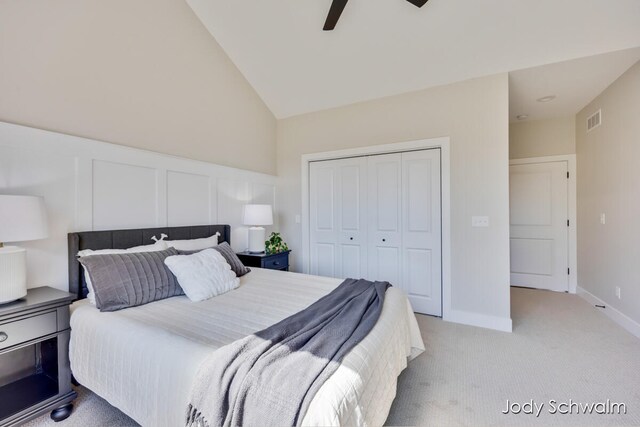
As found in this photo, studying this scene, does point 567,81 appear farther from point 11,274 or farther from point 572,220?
point 11,274

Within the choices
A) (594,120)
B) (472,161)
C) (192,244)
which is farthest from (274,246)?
(594,120)

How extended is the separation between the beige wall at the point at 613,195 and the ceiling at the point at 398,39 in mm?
722

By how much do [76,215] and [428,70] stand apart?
11.6 feet

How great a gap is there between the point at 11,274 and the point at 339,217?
10.0 feet

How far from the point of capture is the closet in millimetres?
3299

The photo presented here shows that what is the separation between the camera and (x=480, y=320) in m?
2.99

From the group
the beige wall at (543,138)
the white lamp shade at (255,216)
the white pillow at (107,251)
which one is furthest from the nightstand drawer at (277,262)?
the beige wall at (543,138)

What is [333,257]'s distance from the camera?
154 inches

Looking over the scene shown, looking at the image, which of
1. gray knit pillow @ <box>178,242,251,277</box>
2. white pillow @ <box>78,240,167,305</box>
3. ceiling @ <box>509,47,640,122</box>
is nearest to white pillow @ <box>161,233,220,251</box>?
white pillow @ <box>78,240,167,305</box>

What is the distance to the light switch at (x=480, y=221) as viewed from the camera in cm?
297

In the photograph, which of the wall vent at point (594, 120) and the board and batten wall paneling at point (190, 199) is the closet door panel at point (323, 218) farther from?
the wall vent at point (594, 120)

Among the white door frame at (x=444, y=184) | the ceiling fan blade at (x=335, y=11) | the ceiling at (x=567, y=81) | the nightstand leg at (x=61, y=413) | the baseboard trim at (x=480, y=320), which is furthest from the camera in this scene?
the white door frame at (x=444, y=184)

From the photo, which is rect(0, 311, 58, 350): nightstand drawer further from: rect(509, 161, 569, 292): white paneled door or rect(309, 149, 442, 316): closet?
rect(509, 161, 569, 292): white paneled door

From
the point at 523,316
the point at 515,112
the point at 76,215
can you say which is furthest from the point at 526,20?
the point at 76,215
